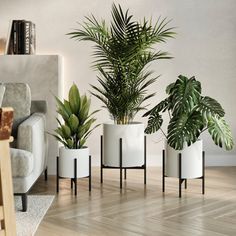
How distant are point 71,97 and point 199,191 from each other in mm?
1150

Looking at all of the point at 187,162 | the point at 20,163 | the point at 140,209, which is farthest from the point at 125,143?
the point at 20,163

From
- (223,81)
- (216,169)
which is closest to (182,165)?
(216,169)

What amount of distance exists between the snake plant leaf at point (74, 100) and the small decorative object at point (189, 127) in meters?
0.62

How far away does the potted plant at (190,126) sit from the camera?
3387 millimetres

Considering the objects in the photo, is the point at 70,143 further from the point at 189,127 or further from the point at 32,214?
the point at 189,127

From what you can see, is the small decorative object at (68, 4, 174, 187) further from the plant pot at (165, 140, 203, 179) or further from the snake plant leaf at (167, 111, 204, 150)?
the snake plant leaf at (167, 111, 204, 150)

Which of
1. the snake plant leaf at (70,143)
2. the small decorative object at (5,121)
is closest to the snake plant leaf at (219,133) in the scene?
the snake plant leaf at (70,143)

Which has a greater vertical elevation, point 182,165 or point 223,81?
point 223,81

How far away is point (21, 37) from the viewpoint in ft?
14.1

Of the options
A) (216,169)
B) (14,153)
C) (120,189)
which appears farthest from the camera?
(216,169)

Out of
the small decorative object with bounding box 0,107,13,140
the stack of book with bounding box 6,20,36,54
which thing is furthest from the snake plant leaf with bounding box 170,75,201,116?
the small decorative object with bounding box 0,107,13,140

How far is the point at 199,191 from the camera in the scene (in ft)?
12.1

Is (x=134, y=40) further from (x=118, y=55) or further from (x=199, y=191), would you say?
(x=199, y=191)

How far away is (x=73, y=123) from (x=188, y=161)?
842 millimetres
